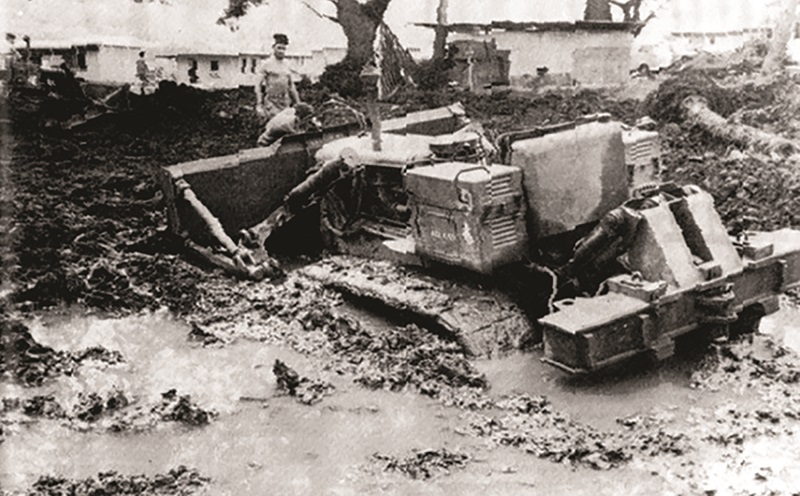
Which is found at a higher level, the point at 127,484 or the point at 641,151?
the point at 641,151

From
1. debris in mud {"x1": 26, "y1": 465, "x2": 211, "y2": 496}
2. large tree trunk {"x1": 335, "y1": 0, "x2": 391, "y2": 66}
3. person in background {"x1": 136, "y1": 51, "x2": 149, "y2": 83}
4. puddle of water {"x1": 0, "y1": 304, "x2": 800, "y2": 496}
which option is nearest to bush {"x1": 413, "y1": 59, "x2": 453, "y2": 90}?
large tree trunk {"x1": 335, "y1": 0, "x2": 391, "y2": 66}

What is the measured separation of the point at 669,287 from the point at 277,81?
8.28m

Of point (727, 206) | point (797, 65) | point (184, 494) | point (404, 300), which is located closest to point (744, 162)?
point (727, 206)

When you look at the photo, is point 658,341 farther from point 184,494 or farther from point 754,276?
point 184,494

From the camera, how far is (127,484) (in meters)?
4.72

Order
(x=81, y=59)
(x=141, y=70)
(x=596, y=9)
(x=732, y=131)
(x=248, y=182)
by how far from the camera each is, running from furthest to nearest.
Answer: (x=596, y=9), (x=81, y=59), (x=141, y=70), (x=732, y=131), (x=248, y=182)

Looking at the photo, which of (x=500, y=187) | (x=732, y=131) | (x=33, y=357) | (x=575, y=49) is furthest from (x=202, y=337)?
(x=575, y=49)

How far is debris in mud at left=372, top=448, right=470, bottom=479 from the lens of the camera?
15.6 ft

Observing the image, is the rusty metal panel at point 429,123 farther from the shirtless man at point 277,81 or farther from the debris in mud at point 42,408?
the debris in mud at point 42,408

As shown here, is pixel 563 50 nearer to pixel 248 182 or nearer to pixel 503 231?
pixel 248 182

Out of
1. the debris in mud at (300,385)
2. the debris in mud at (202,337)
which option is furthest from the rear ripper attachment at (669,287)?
the debris in mud at (202,337)

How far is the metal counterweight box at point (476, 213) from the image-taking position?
6270 millimetres

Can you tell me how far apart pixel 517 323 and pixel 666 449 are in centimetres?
182

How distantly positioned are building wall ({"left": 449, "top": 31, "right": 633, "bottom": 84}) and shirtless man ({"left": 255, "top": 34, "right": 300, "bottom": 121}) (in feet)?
37.4
